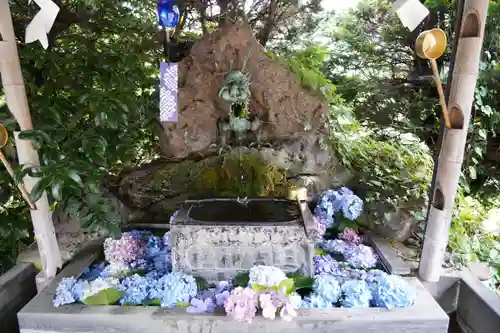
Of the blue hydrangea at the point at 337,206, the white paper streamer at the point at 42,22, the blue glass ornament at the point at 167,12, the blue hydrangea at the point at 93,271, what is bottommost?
the blue hydrangea at the point at 93,271

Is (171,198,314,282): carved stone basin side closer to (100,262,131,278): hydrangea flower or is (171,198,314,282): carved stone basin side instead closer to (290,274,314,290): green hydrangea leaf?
(290,274,314,290): green hydrangea leaf

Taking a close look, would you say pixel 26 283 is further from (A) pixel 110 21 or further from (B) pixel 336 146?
(B) pixel 336 146

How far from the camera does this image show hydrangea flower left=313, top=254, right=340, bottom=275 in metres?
2.52

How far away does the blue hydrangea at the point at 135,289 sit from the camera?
2193 mm

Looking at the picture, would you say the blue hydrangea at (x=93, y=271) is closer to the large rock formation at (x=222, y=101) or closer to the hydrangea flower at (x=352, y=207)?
the large rock formation at (x=222, y=101)

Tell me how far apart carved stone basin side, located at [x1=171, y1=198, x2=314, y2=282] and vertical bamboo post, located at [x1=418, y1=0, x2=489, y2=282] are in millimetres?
769

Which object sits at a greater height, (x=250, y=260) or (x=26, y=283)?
(x=250, y=260)

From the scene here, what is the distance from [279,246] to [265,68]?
1617 mm

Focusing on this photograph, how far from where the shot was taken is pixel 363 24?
429 centimetres

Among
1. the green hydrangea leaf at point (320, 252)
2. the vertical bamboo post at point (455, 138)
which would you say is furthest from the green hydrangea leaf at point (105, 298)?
the vertical bamboo post at point (455, 138)

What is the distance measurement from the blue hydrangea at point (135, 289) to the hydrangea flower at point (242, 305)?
1.83 ft

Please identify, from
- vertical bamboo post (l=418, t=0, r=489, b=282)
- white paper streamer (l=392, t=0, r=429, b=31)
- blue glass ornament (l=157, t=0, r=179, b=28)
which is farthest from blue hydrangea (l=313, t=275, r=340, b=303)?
blue glass ornament (l=157, t=0, r=179, b=28)

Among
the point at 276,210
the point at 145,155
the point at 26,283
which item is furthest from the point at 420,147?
the point at 26,283

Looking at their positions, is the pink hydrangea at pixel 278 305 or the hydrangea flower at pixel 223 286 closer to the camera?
the pink hydrangea at pixel 278 305
